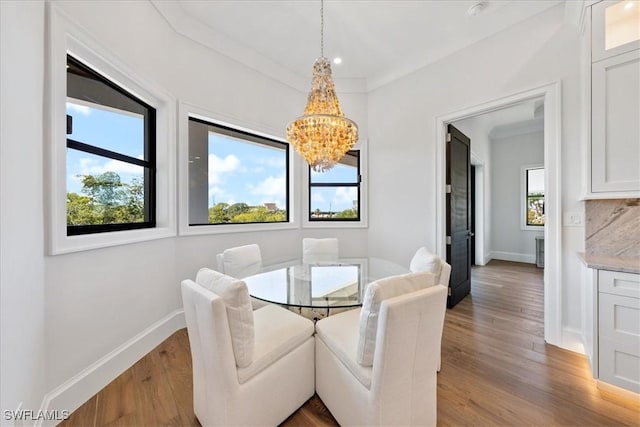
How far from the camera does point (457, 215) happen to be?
3277mm

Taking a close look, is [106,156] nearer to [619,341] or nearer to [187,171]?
[187,171]

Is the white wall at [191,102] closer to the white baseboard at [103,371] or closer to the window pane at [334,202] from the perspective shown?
the white baseboard at [103,371]

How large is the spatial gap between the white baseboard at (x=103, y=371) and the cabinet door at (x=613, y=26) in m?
4.19

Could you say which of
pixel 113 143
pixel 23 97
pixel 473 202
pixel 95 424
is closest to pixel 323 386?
pixel 95 424

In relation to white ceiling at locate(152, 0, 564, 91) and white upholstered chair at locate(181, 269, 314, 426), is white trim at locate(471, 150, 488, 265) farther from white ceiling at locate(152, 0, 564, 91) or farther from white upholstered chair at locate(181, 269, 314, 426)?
white upholstered chair at locate(181, 269, 314, 426)

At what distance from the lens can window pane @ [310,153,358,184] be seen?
3922mm

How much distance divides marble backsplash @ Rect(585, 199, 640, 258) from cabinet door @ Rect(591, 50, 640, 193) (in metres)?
0.33

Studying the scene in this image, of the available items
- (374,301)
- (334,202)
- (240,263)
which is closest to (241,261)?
(240,263)

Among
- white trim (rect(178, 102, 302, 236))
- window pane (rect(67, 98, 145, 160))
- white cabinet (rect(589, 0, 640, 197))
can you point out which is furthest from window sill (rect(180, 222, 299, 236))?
white cabinet (rect(589, 0, 640, 197))

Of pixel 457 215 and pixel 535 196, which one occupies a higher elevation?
pixel 535 196

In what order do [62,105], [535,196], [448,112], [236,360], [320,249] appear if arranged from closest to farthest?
[236,360]
[62,105]
[448,112]
[320,249]
[535,196]

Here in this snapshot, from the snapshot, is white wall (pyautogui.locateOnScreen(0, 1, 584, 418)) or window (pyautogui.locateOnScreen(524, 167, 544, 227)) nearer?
→ white wall (pyautogui.locateOnScreen(0, 1, 584, 418))

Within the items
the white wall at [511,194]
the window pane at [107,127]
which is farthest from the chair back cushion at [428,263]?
the white wall at [511,194]

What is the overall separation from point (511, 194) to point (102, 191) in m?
7.47
